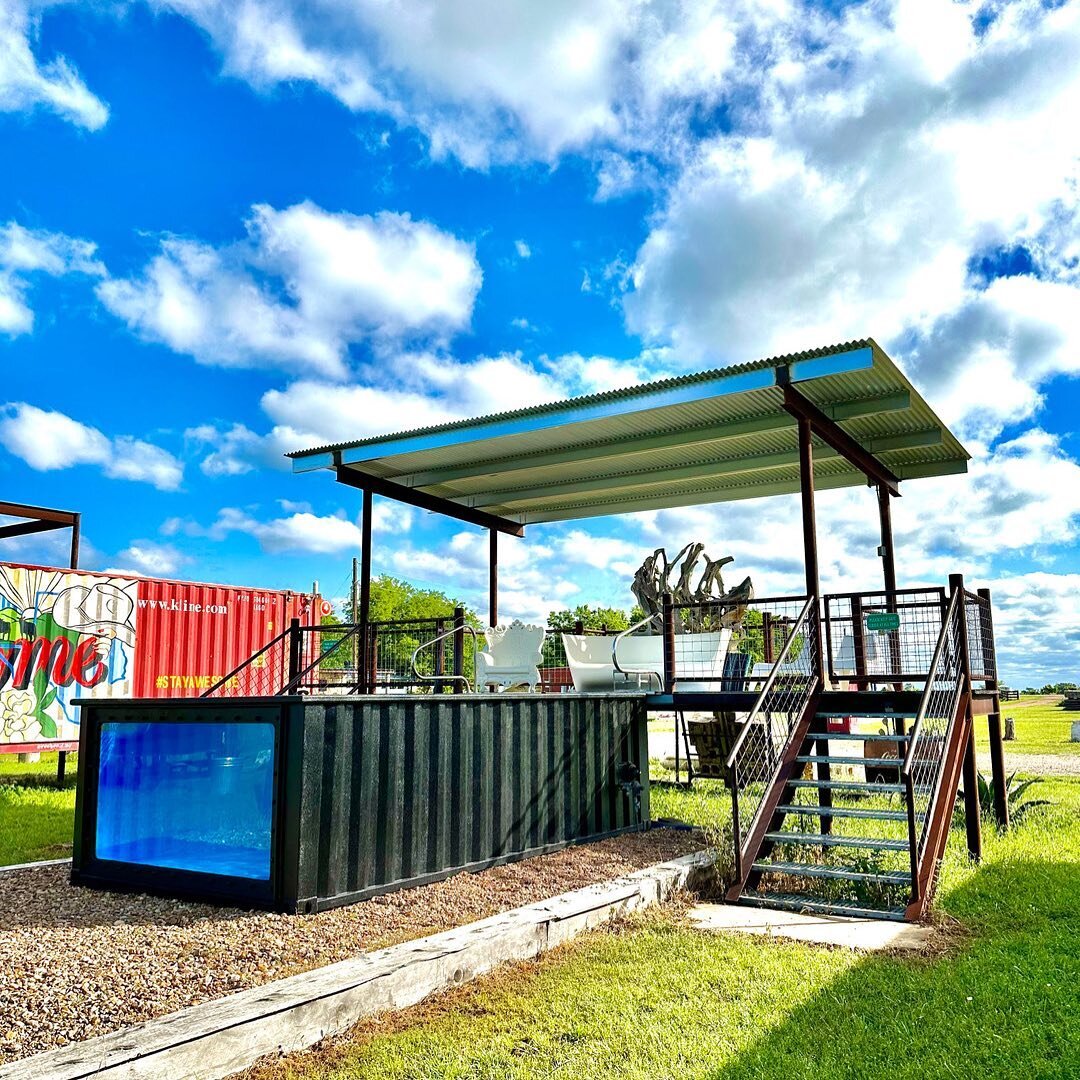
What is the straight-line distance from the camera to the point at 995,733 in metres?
8.77

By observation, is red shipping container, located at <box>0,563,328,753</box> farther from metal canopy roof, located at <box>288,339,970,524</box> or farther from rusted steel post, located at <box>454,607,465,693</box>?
metal canopy roof, located at <box>288,339,970,524</box>

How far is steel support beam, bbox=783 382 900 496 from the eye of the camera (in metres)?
8.17

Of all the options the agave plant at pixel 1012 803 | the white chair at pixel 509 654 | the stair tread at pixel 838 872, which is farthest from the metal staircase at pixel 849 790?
the white chair at pixel 509 654

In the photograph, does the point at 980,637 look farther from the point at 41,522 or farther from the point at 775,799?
the point at 41,522

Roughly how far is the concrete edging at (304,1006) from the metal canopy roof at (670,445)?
4952 millimetres

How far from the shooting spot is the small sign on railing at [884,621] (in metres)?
8.35

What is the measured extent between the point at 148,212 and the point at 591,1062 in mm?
11847

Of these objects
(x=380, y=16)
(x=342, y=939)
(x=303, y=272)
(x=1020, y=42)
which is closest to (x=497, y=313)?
(x=303, y=272)

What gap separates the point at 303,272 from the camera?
38.5 feet

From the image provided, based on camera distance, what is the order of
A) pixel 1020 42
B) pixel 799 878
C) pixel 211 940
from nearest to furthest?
pixel 211 940
pixel 799 878
pixel 1020 42

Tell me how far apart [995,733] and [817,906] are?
409 cm

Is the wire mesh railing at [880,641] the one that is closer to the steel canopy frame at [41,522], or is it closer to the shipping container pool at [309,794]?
the shipping container pool at [309,794]

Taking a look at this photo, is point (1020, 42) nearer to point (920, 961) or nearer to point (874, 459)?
point (874, 459)

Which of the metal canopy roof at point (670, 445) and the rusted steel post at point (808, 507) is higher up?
the metal canopy roof at point (670, 445)
